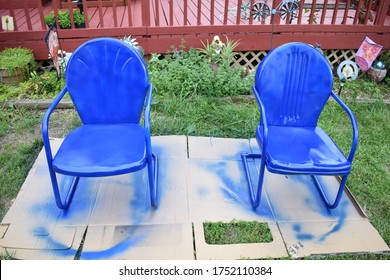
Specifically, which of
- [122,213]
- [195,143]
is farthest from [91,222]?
[195,143]

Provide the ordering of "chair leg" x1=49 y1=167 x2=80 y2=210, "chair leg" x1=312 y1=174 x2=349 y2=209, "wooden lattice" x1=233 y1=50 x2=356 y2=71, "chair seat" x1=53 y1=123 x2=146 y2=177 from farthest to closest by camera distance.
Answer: "wooden lattice" x1=233 y1=50 x2=356 y2=71, "chair leg" x1=312 y1=174 x2=349 y2=209, "chair leg" x1=49 y1=167 x2=80 y2=210, "chair seat" x1=53 y1=123 x2=146 y2=177

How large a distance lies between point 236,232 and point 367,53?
3.05m

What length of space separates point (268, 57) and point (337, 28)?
245cm

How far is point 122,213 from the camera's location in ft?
7.75

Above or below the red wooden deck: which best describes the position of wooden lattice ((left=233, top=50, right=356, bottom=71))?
below

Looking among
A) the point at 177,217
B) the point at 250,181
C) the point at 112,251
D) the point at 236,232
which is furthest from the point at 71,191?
the point at 250,181

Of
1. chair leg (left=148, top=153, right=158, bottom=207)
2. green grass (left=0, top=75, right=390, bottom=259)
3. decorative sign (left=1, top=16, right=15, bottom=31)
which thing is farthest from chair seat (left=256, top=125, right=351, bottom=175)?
decorative sign (left=1, top=16, right=15, bottom=31)

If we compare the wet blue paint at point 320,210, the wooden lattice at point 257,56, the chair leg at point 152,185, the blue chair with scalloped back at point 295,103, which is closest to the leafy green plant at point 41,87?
the chair leg at point 152,185

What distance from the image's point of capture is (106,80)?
2455 millimetres

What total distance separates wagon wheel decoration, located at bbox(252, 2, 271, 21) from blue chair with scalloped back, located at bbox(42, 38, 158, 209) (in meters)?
2.29

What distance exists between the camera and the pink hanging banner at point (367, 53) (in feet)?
13.2

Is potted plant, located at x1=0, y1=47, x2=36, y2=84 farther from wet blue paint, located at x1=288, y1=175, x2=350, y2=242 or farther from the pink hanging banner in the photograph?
the pink hanging banner

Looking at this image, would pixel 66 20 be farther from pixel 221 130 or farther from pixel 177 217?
pixel 177 217

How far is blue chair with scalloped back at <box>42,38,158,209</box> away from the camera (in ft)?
7.22
